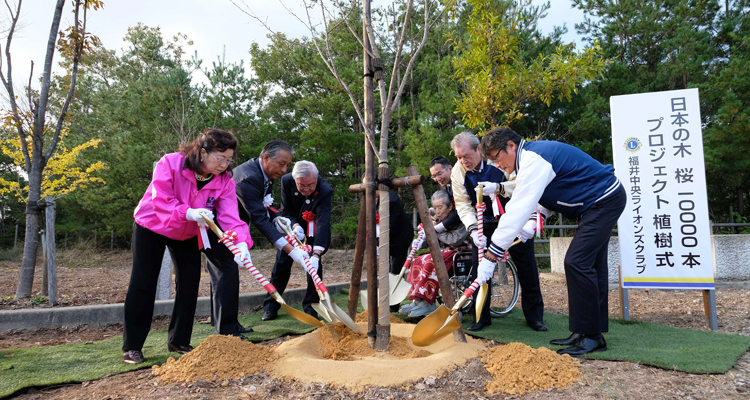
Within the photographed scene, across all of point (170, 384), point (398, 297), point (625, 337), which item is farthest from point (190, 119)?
point (625, 337)

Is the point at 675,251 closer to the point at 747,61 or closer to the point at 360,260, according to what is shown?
the point at 360,260

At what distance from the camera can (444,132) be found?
8.80 m

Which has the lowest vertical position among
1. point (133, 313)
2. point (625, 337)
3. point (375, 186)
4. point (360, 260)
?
point (625, 337)

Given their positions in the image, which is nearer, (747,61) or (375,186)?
(375,186)

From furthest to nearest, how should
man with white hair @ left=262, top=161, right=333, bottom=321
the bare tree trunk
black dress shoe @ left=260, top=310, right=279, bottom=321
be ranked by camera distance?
1. the bare tree trunk
2. black dress shoe @ left=260, top=310, right=279, bottom=321
3. man with white hair @ left=262, top=161, right=333, bottom=321

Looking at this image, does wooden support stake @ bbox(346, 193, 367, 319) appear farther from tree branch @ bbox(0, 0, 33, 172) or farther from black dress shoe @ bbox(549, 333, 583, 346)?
tree branch @ bbox(0, 0, 33, 172)

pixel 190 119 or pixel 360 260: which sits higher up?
pixel 190 119

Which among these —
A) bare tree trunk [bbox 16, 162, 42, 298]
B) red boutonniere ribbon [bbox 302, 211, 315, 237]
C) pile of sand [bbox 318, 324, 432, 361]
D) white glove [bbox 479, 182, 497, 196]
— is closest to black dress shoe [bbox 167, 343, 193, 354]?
pile of sand [bbox 318, 324, 432, 361]

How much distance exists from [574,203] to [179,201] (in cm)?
257

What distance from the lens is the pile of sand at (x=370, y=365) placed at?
2.23m

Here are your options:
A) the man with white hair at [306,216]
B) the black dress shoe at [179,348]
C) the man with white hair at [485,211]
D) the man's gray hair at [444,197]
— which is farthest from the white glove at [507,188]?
the black dress shoe at [179,348]

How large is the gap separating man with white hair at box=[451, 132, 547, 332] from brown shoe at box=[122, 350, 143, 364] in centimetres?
234

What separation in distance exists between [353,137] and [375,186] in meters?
7.35

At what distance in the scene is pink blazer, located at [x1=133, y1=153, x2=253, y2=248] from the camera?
2650mm
